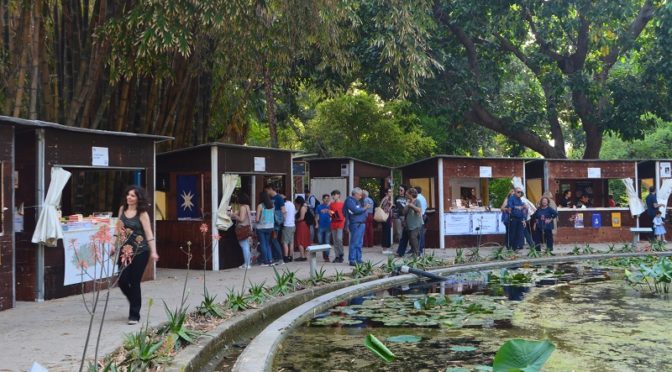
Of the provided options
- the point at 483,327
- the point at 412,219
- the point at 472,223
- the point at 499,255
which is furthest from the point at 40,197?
the point at 472,223

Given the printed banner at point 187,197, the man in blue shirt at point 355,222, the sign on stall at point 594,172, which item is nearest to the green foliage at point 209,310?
the man in blue shirt at point 355,222

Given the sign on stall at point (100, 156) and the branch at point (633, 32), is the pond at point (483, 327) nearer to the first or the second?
the sign on stall at point (100, 156)

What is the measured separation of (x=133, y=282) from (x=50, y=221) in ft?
8.97

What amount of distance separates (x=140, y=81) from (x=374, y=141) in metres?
12.6

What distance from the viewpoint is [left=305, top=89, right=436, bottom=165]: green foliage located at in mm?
25188

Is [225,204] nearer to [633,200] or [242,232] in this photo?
[242,232]

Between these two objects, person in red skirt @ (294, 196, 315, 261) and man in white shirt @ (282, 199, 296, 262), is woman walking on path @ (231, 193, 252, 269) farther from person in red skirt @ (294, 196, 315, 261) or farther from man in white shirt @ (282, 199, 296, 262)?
person in red skirt @ (294, 196, 315, 261)

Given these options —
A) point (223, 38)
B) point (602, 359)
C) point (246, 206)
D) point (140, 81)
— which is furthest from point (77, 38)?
point (602, 359)

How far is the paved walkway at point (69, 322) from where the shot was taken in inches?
244

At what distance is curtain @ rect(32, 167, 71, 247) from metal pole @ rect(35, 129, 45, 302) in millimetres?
92

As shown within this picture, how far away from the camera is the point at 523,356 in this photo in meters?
4.57

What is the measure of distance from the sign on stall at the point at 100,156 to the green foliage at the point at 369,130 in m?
14.5

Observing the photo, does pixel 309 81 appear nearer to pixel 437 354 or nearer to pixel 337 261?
pixel 337 261

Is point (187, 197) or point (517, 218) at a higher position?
point (187, 197)
